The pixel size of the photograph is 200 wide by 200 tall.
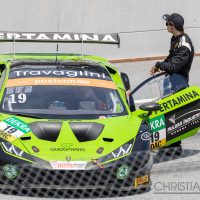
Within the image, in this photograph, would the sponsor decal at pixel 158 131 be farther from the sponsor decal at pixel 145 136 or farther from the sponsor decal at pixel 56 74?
the sponsor decal at pixel 56 74

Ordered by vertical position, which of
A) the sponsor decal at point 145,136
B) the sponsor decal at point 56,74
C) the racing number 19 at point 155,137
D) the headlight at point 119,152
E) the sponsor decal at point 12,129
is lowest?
the racing number 19 at point 155,137

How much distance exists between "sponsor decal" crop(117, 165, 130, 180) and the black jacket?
8.51 feet

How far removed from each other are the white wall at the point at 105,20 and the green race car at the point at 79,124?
504 cm

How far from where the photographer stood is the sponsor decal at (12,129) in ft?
32.2

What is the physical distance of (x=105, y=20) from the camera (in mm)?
18203

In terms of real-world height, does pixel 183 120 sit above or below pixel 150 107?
below

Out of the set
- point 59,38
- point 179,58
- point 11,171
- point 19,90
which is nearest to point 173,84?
point 179,58

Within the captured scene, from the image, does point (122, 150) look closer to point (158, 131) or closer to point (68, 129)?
point (68, 129)

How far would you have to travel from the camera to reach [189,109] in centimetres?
1147

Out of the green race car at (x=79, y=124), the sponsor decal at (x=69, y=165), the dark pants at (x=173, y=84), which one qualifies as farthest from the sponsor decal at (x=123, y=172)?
the dark pants at (x=173, y=84)

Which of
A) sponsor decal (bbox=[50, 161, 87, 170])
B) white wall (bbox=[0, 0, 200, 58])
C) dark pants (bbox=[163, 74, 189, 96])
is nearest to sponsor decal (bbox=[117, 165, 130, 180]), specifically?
sponsor decal (bbox=[50, 161, 87, 170])

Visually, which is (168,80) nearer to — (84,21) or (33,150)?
(33,150)

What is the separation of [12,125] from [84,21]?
8212 millimetres

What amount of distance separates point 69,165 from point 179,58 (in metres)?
3.26
